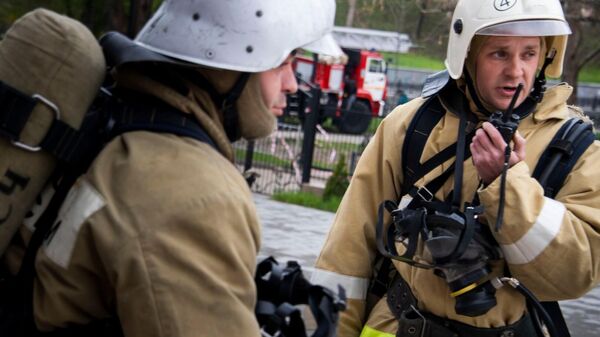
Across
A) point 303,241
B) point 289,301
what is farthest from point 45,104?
point 303,241

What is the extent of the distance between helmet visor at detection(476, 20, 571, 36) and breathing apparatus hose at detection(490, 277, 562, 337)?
2.56 ft

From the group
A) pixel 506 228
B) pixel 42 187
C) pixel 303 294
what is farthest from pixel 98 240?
pixel 506 228

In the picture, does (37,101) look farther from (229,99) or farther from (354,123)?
(354,123)

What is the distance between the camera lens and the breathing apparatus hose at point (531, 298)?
3.02m

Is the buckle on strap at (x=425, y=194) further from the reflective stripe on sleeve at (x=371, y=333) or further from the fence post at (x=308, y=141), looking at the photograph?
the fence post at (x=308, y=141)

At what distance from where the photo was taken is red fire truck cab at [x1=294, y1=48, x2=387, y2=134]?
2810cm

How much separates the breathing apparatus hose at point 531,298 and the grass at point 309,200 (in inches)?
370

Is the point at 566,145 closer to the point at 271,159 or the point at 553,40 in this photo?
the point at 553,40

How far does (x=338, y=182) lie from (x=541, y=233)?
10.1 m

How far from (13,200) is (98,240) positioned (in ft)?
0.65

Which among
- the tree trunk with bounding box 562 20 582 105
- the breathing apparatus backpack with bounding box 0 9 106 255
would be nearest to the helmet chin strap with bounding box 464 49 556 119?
the breathing apparatus backpack with bounding box 0 9 106 255

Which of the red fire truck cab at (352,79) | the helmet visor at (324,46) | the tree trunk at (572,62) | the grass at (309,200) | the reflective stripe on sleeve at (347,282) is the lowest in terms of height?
the red fire truck cab at (352,79)

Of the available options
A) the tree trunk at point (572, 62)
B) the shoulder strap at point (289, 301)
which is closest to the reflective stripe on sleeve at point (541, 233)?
the shoulder strap at point (289, 301)

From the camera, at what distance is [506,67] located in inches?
127
